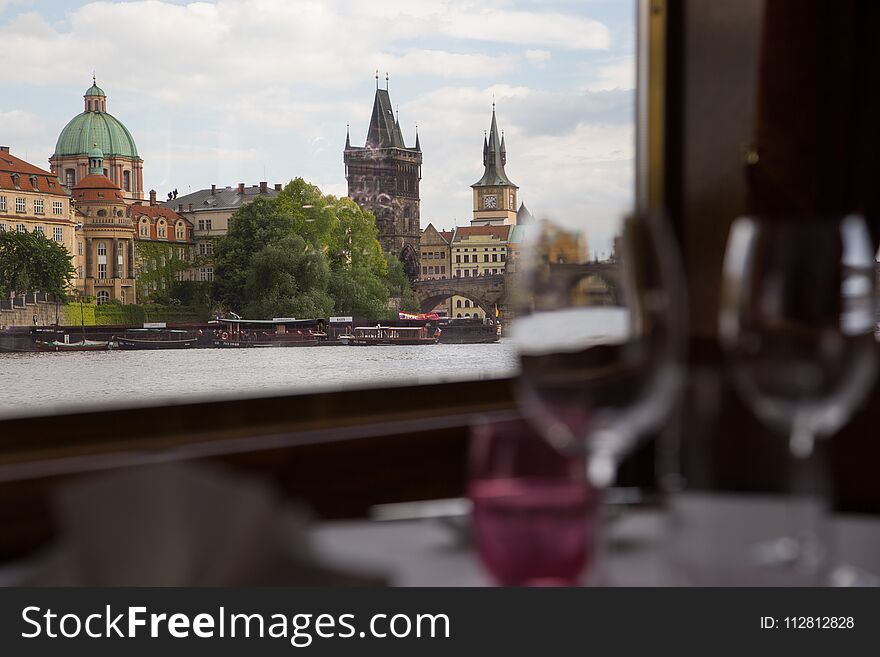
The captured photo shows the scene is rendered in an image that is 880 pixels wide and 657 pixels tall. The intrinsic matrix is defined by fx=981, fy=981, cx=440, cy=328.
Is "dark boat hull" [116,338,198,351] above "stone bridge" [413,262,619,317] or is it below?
below

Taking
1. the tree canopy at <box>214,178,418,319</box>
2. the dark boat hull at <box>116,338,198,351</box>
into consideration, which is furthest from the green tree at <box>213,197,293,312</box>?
the dark boat hull at <box>116,338,198,351</box>

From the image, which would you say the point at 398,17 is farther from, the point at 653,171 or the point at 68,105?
the point at 653,171

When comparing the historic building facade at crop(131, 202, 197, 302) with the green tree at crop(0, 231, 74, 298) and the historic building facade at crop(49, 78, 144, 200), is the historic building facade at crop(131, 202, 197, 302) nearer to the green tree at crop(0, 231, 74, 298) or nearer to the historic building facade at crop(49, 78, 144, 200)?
the historic building facade at crop(49, 78, 144, 200)

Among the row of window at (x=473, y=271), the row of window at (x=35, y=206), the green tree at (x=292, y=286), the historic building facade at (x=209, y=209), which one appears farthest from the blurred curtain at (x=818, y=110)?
the green tree at (x=292, y=286)

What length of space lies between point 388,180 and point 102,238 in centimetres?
185

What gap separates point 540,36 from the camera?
677 cm

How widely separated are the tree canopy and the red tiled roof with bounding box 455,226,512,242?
484 millimetres

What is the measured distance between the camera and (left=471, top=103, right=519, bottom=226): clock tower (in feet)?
17.8

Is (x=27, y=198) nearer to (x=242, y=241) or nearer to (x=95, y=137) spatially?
(x=95, y=137)

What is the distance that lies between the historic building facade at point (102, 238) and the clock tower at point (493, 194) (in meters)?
1.82

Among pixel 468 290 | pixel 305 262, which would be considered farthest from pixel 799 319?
pixel 305 262

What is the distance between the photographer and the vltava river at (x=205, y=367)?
Result: 7.45 m

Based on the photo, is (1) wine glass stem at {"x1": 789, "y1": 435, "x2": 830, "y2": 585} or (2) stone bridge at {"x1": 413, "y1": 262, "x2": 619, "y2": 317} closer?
(1) wine glass stem at {"x1": 789, "y1": 435, "x2": 830, "y2": 585}

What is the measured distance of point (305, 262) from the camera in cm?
682
